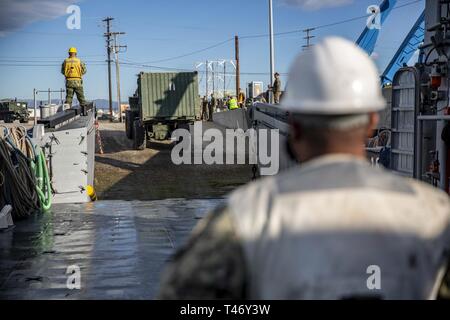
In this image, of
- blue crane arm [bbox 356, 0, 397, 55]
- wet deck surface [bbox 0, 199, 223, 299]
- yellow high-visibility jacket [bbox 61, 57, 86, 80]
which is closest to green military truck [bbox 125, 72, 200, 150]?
blue crane arm [bbox 356, 0, 397, 55]

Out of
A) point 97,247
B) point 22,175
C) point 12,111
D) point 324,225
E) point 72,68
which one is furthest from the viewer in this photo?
point 12,111

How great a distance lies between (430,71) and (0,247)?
18.7 ft

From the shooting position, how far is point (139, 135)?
2428 cm

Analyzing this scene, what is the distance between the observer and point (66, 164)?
963cm

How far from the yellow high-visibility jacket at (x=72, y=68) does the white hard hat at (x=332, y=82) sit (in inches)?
541

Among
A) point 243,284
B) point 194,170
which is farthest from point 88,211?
point 194,170

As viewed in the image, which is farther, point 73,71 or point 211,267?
point 73,71

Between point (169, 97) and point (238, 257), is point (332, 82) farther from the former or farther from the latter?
point (169, 97)

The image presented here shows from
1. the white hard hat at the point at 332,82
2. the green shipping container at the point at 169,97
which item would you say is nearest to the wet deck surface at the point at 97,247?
the white hard hat at the point at 332,82

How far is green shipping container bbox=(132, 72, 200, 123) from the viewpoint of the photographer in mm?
23828

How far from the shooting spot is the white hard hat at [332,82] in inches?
61.3

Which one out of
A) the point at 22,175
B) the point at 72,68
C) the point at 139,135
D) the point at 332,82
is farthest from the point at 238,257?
the point at 139,135

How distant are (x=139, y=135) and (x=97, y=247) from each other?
59.5 feet

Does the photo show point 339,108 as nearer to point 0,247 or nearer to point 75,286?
point 75,286
